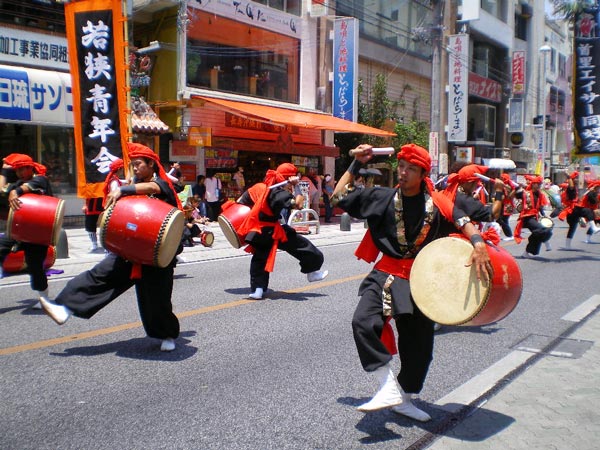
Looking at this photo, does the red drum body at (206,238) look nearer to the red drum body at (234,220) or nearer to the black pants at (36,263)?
the red drum body at (234,220)

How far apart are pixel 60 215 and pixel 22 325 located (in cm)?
121

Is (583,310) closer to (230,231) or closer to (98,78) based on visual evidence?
(230,231)

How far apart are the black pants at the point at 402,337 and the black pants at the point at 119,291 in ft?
6.70

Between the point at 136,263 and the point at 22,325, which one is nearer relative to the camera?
the point at 136,263

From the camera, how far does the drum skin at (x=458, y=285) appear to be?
12.2 ft

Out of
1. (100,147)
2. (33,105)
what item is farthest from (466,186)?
(33,105)

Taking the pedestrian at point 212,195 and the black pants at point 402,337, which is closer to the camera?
the black pants at point 402,337

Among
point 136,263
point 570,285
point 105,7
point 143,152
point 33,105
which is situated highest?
point 105,7

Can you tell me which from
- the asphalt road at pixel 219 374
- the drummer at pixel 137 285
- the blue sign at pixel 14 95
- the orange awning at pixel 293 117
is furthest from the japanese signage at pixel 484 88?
the drummer at pixel 137 285

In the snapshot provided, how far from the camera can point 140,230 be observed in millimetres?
5031

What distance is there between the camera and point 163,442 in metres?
3.73

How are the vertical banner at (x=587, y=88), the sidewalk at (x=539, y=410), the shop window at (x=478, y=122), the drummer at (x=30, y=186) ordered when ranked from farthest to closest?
the shop window at (x=478, y=122)
the vertical banner at (x=587, y=88)
the drummer at (x=30, y=186)
the sidewalk at (x=539, y=410)

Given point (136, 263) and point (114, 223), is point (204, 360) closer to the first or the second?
point (136, 263)

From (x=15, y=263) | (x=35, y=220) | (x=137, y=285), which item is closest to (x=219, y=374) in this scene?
(x=137, y=285)
